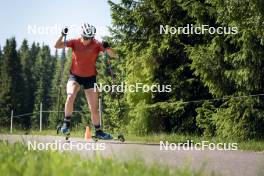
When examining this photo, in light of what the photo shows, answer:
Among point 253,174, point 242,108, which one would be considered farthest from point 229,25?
point 253,174

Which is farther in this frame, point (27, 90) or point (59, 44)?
point (27, 90)

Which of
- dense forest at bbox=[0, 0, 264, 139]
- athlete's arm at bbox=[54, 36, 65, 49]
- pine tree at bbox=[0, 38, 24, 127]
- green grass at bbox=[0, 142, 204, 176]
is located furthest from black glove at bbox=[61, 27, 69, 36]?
pine tree at bbox=[0, 38, 24, 127]

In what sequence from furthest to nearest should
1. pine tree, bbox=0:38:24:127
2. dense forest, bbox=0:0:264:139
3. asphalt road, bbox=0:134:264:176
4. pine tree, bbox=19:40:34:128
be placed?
pine tree, bbox=19:40:34:128 < pine tree, bbox=0:38:24:127 < dense forest, bbox=0:0:264:139 < asphalt road, bbox=0:134:264:176

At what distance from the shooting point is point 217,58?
15.6 meters

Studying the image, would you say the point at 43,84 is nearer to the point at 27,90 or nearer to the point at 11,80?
the point at 27,90

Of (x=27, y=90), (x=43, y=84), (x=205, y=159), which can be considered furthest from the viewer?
(x=43, y=84)

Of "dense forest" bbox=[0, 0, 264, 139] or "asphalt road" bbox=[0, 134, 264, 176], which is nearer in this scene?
"asphalt road" bbox=[0, 134, 264, 176]

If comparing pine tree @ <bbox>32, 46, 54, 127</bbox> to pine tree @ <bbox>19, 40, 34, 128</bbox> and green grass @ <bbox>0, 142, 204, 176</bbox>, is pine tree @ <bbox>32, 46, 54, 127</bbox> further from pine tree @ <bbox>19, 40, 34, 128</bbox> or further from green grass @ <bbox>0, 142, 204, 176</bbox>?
green grass @ <bbox>0, 142, 204, 176</bbox>

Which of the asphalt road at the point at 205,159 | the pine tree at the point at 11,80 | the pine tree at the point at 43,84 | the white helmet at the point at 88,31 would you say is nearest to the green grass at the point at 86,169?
the asphalt road at the point at 205,159

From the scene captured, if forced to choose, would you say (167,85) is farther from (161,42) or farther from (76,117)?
(76,117)

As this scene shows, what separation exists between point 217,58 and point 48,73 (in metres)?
106

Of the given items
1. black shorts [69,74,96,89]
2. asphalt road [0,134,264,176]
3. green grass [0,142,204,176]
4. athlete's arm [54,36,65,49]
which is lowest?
asphalt road [0,134,264,176]

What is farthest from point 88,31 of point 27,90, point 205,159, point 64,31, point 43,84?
point 43,84

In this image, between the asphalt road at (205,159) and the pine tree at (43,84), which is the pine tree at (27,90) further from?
the asphalt road at (205,159)
